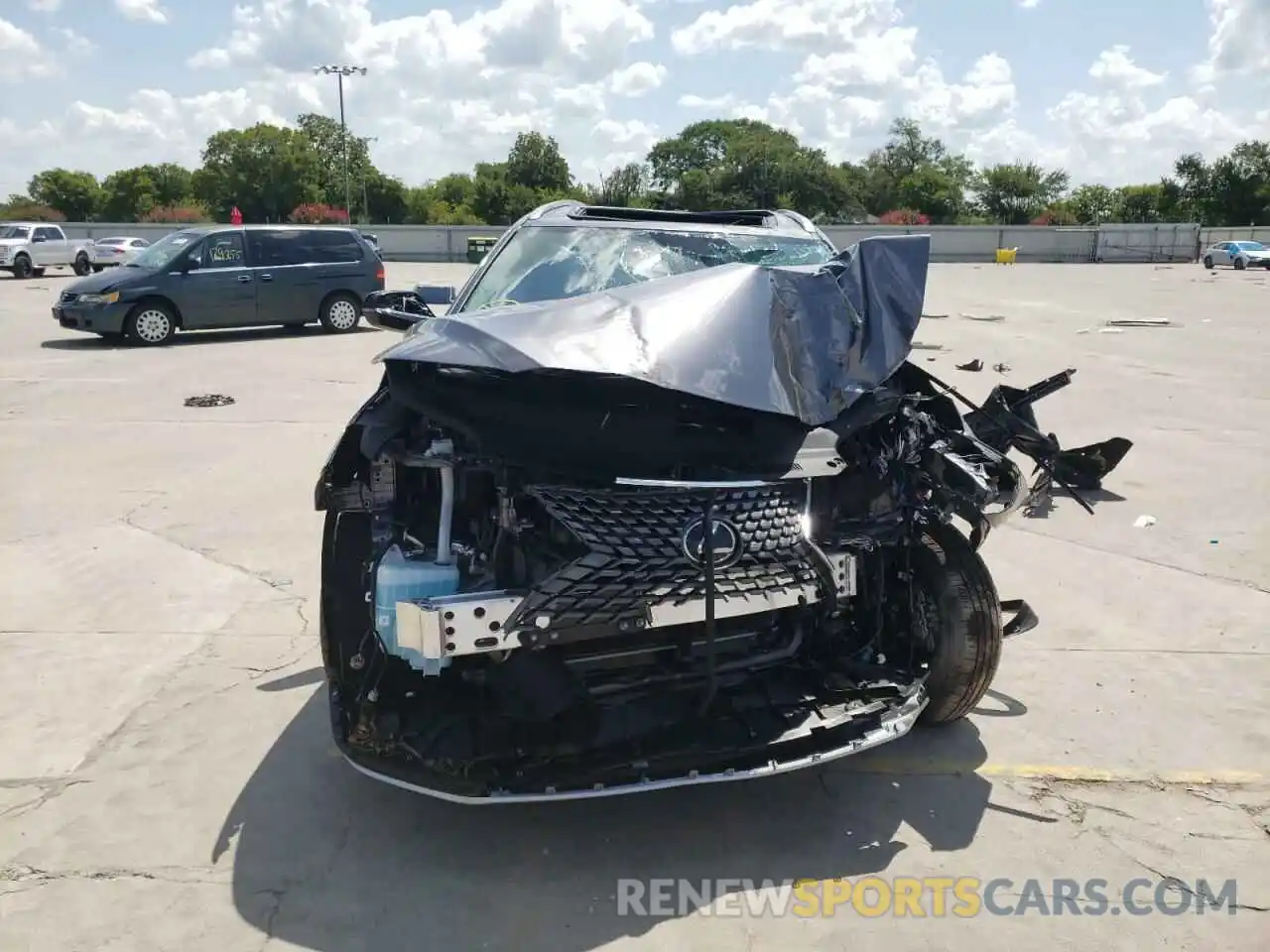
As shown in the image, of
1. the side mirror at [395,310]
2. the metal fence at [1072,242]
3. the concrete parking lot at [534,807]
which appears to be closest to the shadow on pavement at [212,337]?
the concrete parking lot at [534,807]

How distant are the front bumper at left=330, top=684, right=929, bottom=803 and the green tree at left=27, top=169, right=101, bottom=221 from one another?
89.8 m

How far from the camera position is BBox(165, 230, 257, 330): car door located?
15.6m

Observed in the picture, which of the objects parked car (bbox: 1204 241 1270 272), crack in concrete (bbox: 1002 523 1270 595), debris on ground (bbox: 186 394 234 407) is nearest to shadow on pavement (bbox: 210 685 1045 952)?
crack in concrete (bbox: 1002 523 1270 595)

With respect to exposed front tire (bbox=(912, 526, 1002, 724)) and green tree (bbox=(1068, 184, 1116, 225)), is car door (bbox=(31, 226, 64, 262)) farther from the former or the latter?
green tree (bbox=(1068, 184, 1116, 225))

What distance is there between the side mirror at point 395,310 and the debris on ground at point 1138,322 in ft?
60.5

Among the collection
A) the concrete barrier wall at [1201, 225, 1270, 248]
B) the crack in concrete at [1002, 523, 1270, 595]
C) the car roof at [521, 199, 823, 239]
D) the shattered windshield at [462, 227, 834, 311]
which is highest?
the concrete barrier wall at [1201, 225, 1270, 248]

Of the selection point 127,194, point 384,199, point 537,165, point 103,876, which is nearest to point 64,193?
point 127,194

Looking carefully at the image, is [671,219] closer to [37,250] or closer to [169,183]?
[37,250]

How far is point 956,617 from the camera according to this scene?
374 cm

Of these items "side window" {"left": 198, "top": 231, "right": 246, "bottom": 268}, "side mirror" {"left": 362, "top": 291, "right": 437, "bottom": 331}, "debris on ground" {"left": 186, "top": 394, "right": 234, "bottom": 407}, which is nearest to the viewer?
"side mirror" {"left": 362, "top": 291, "right": 437, "bottom": 331}

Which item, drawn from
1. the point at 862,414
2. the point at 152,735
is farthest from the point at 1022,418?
the point at 152,735

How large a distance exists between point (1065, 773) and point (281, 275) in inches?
598

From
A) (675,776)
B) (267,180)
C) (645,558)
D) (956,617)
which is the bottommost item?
(675,776)

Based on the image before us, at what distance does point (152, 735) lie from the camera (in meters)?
3.97
